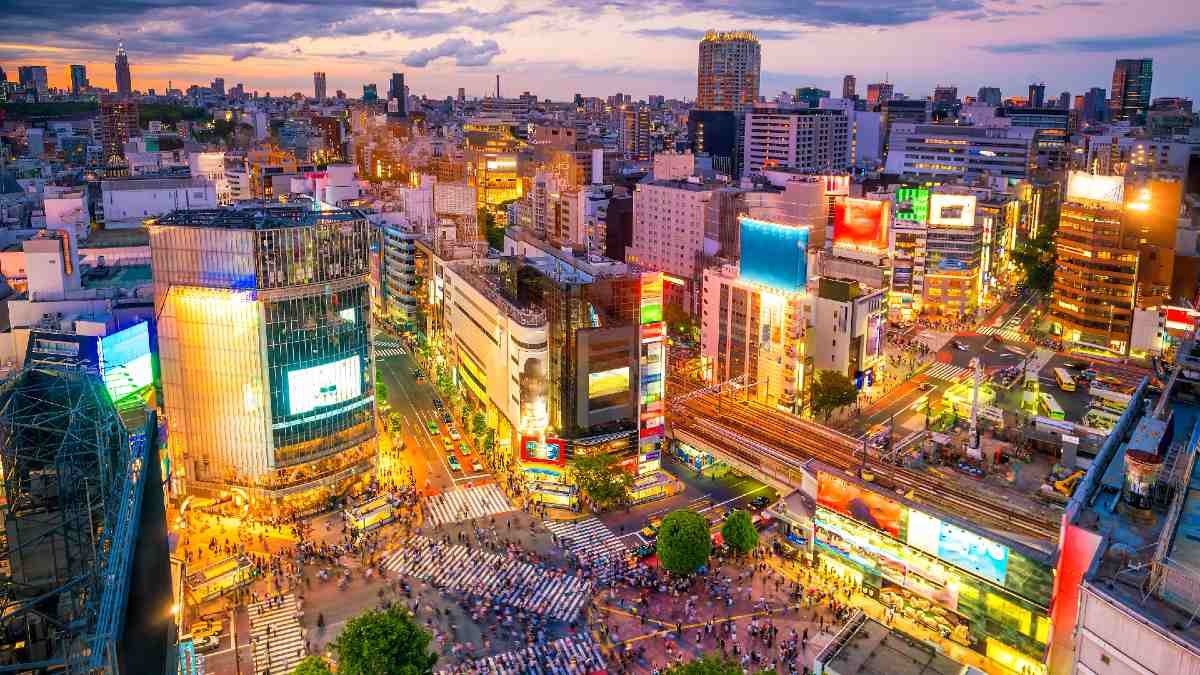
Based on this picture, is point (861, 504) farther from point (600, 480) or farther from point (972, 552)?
point (600, 480)

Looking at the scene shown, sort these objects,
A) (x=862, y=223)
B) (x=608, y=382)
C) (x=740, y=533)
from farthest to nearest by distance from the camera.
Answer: (x=862, y=223) → (x=608, y=382) → (x=740, y=533)

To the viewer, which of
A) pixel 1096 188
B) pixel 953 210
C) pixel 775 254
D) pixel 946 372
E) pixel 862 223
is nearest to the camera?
pixel 775 254

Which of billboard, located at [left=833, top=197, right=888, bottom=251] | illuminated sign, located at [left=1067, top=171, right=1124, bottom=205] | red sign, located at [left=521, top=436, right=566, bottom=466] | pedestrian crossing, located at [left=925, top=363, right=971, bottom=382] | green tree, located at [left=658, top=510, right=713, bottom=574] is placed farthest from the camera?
billboard, located at [left=833, top=197, right=888, bottom=251]

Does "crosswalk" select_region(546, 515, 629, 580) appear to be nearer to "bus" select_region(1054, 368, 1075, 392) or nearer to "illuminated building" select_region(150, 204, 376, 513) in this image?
"illuminated building" select_region(150, 204, 376, 513)

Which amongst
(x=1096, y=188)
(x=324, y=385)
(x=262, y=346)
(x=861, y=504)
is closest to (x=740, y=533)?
(x=861, y=504)

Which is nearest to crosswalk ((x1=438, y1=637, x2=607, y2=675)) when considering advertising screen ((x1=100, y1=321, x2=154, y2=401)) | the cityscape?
the cityscape

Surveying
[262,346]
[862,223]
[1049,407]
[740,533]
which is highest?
[862,223]

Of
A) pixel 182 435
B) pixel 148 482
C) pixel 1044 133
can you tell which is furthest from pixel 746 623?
pixel 1044 133
